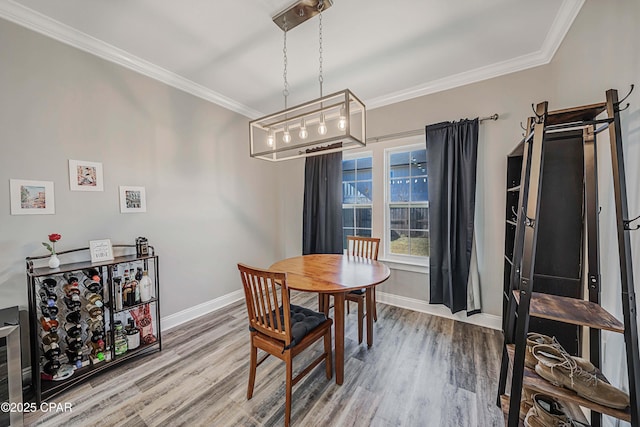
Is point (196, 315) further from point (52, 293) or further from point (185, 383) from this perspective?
point (52, 293)

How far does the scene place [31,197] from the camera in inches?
74.7

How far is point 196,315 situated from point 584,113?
394 centimetres

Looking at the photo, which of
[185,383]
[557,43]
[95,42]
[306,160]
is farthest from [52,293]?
[557,43]

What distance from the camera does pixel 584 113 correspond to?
128 centimetres

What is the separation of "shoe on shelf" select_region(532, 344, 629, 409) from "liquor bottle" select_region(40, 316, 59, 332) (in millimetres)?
3166

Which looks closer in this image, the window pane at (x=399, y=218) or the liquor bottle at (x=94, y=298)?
the liquor bottle at (x=94, y=298)

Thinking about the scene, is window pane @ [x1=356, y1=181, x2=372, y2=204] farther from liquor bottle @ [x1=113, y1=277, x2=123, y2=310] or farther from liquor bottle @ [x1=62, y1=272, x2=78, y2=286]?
liquor bottle @ [x1=62, y1=272, x2=78, y2=286]

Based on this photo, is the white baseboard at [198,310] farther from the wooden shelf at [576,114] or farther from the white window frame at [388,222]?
the wooden shelf at [576,114]

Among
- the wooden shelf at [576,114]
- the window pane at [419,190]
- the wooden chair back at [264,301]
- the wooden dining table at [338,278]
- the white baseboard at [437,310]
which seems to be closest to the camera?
the wooden shelf at [576,114]

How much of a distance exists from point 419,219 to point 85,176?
3674 mm

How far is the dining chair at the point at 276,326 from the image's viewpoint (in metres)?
1.51

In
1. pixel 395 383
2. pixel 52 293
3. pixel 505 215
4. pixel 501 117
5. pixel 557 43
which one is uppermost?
pixel 557 43

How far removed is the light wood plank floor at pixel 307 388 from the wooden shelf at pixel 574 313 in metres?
0.90

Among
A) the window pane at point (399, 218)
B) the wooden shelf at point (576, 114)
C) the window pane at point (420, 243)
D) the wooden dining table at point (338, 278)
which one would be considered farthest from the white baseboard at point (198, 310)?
the wooden shelf at point (576, 114)
